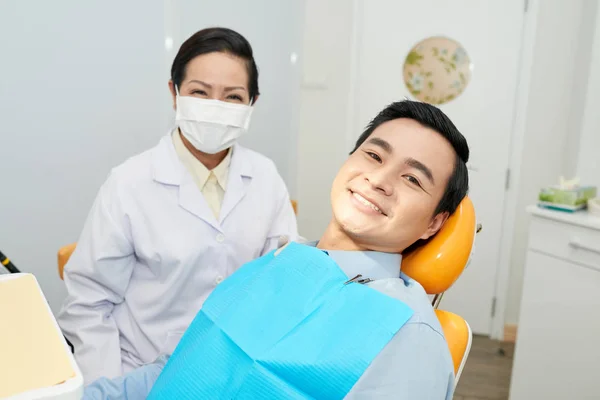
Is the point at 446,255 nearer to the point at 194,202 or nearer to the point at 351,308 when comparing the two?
the point at 351,308

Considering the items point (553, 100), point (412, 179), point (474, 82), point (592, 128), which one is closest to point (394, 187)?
point (412, 179)

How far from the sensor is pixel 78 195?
1.71 meters

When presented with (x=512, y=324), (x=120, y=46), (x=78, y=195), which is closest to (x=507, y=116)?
(x=512, y=324)

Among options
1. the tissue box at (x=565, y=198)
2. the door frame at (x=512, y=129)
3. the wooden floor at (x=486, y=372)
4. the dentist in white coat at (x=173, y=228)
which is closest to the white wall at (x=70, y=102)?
the dentist in white coat at (x=173, y=228)

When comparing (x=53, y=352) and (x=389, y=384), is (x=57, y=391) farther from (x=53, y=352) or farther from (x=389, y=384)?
(x=389, y=384)

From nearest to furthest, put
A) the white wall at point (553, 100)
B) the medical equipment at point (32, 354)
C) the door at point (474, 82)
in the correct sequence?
the medical equipment at point (32, 354) < the white wall at point (553, 100) < the door at point (474, 82)

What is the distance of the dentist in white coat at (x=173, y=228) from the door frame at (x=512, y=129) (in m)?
1.45

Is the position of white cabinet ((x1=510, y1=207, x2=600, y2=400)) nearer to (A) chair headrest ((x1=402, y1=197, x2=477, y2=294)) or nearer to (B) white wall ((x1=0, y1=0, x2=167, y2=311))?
(A) chair headrest ((x1=402, y1=197, x2=477, y2=294))

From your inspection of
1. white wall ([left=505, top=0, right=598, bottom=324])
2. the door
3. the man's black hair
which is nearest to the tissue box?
white wall ([left=505, top=0, right=598, bottom=324])

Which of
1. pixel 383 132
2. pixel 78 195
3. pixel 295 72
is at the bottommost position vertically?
pixel 78 195

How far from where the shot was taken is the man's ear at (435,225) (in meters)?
1.01

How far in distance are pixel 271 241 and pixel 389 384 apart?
0.83 m

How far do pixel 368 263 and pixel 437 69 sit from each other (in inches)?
80.6

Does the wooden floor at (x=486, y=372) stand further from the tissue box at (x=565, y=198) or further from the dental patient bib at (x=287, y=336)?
the dental patient bib at (x=287, y=336)
